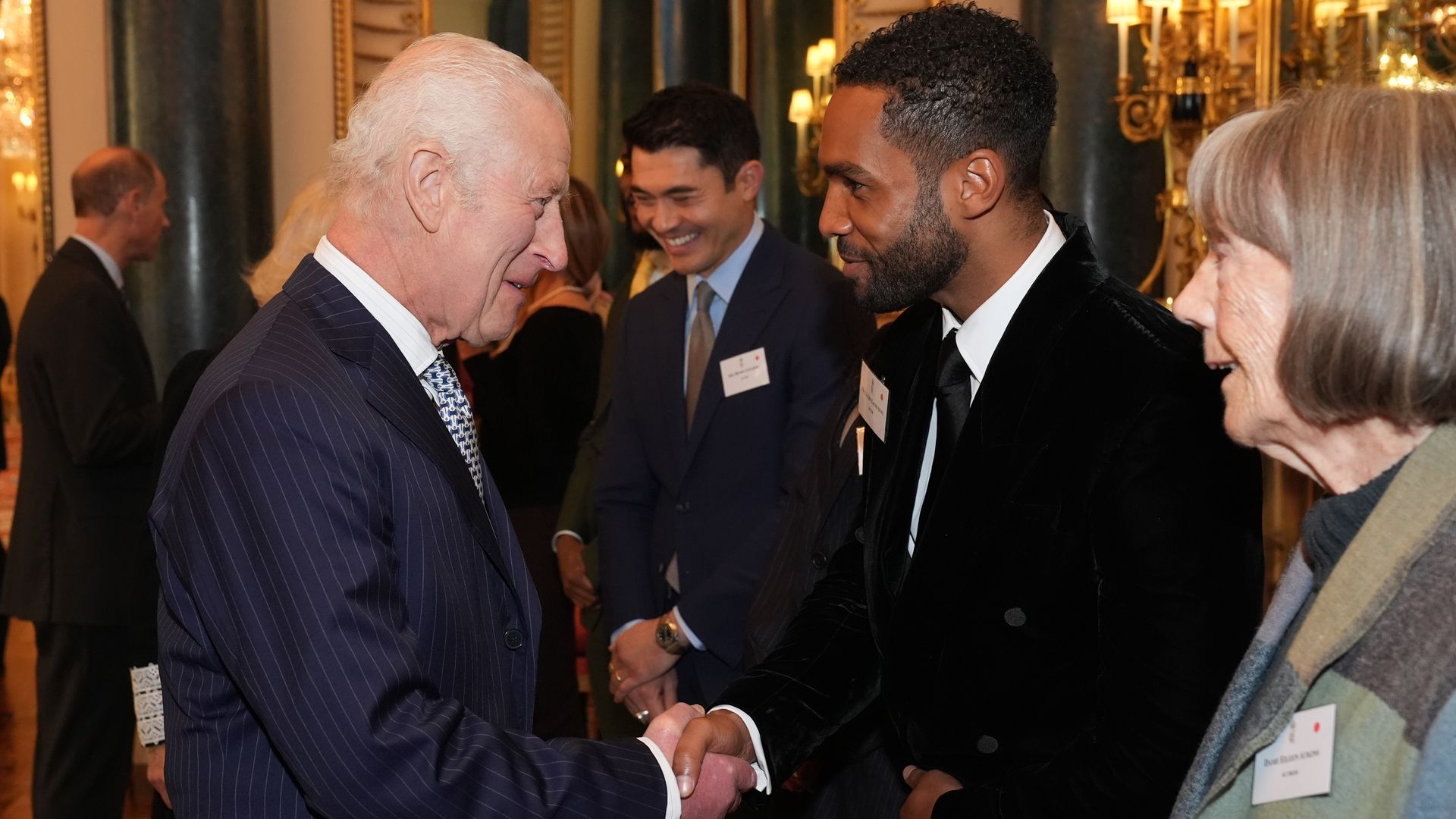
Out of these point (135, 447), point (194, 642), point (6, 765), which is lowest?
point (6, 765)

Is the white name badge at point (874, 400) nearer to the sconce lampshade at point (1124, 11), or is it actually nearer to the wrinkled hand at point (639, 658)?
the wrinkled hand at point (639, 658)

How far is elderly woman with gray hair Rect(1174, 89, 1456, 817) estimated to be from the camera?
1.14m

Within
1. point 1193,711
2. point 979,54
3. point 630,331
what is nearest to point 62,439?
point 630,331

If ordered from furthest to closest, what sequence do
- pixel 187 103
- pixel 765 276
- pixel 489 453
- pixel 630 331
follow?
pixel 187 103 → pixel 489 453 → pixel 630 331 → pixel 765 276

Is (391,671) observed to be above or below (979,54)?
below

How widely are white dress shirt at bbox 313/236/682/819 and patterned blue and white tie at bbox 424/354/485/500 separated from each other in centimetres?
7

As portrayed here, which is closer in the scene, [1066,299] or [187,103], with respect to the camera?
[1066,299]

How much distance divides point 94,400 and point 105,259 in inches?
23.6

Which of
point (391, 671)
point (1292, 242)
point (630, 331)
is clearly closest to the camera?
point (1292, 242)

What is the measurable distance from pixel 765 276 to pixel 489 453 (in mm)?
1240

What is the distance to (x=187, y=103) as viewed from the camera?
5.27 meters

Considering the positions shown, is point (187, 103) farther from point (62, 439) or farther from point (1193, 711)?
point (1193, 711)

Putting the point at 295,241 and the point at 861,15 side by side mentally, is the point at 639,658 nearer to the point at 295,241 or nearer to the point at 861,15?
the point at 295,241

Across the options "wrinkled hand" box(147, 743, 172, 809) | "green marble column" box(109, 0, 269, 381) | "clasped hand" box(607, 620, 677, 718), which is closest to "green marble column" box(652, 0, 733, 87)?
"green marble column" box(109, 0, 269, 381)
